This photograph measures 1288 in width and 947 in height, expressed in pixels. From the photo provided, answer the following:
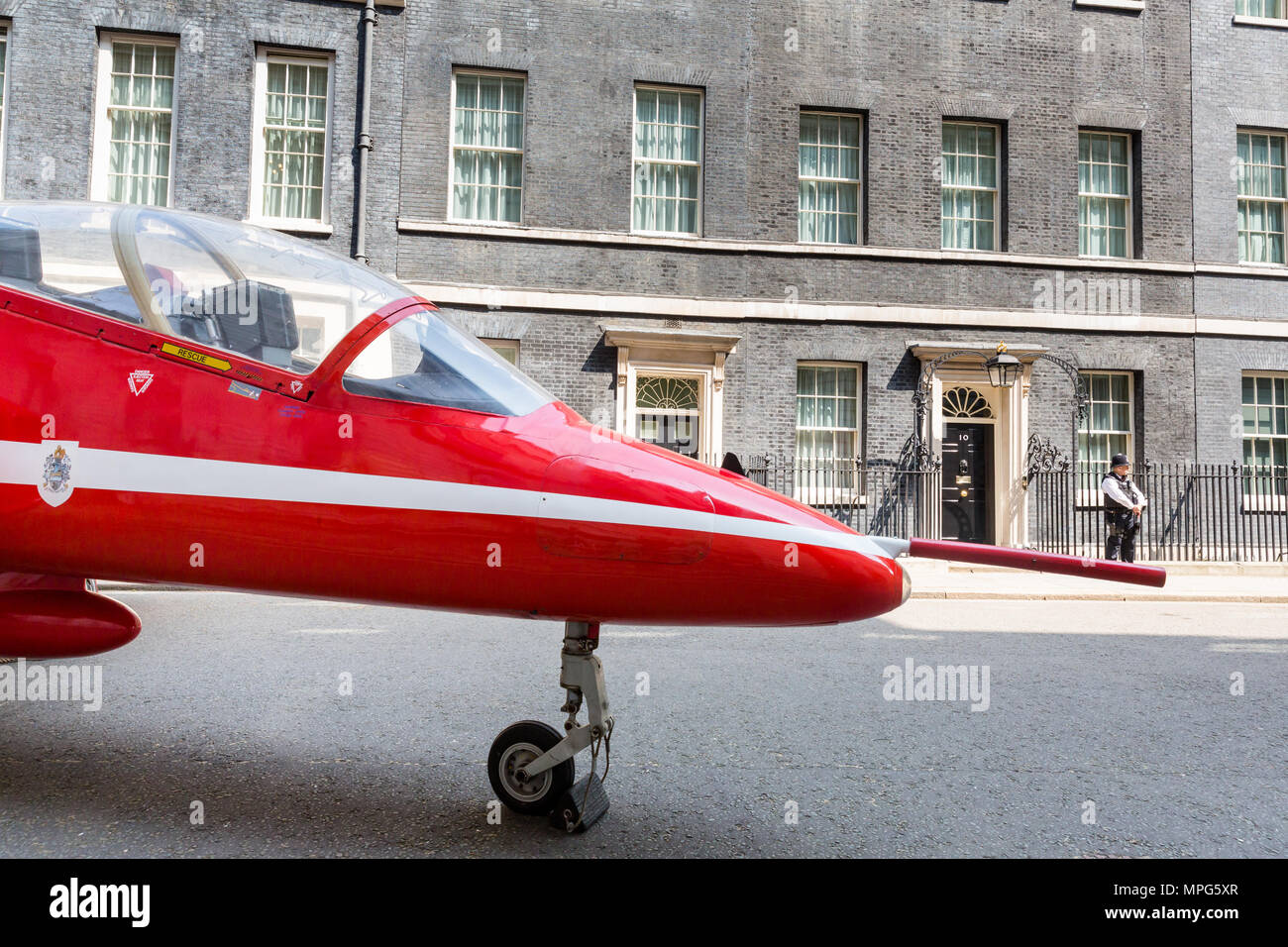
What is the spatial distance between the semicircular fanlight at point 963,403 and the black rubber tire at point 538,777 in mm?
13726

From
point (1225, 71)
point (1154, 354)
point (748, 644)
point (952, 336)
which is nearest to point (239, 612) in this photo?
point (748, 644)

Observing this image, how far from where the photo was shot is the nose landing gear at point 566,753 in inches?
108

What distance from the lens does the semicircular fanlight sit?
15312mm

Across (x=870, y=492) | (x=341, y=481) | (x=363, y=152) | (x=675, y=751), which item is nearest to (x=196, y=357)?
(x=341, y=481)

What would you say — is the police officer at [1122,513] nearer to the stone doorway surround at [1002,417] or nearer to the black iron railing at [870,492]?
the stone doorway surround at [1002,417]

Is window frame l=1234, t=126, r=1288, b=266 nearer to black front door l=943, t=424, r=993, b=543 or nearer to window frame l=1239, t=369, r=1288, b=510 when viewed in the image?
window frame l=1239, t=369, r=1288, b=510

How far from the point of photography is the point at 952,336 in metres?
15.1

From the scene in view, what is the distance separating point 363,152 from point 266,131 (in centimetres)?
168

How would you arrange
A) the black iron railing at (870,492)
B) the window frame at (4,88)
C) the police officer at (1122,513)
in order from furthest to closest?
the black iron railing at (870,492) < the window frame at (4,88) < the police officer at (1122,513)

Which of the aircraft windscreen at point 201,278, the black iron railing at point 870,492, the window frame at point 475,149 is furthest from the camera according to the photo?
the black iron railing at point 870,492

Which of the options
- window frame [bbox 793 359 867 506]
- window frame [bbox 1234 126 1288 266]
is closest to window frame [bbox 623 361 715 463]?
window frame [bbox 793 359 867 506]

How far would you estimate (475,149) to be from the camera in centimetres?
1450

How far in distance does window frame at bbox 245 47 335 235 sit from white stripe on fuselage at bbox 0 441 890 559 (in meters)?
12.4

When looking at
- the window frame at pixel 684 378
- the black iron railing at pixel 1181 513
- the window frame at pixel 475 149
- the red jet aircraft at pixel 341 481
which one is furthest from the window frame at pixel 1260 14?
the red jet aircraft at pixel 341 481
